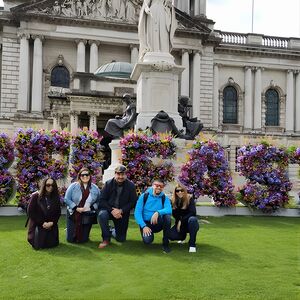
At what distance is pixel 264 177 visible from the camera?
45.2ft

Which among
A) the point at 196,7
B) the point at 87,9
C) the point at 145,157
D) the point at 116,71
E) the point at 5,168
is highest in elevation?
the point at 196,7

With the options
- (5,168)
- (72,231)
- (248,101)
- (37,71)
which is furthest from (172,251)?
(248,101)

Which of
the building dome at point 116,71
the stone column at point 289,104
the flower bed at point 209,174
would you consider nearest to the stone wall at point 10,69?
the building dome at point 116,71

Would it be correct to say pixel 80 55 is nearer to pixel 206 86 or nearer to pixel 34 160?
pixel 206 86

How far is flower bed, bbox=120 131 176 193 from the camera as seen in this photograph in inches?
513

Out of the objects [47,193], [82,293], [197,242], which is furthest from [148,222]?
[82,293]

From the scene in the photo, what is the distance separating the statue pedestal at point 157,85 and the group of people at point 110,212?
601 centimetres

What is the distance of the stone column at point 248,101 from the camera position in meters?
50.7

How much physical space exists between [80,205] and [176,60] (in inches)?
1575

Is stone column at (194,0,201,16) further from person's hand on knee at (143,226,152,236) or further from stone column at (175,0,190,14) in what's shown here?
person's hand on knee at (143,226,152,236)

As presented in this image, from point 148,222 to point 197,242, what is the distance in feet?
3.92

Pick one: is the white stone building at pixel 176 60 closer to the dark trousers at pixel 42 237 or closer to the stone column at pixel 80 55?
the stone column at pixel 80 55

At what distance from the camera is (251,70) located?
51656 millimetres

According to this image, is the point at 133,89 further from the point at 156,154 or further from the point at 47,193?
the point at 47,193
